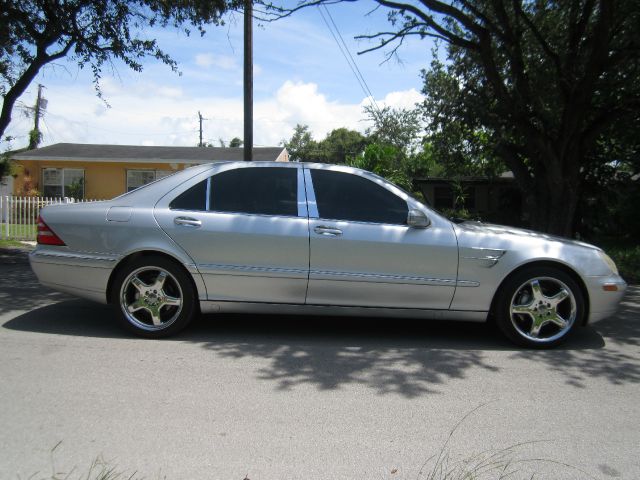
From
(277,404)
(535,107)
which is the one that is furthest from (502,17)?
(277,404)

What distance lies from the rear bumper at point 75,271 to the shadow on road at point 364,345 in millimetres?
443

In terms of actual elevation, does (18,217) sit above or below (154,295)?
above

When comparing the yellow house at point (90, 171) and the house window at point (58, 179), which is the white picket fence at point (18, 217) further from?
the house window at point (58, 179)

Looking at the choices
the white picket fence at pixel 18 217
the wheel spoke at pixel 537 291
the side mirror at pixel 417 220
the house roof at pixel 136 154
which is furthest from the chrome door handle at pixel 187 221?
the house roof at pixel 136 154

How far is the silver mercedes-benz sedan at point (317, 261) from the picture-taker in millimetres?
4906

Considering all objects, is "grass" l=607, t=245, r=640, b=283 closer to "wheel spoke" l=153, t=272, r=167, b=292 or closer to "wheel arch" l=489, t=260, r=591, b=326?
"wheel arch" l=489, t=260, r=591, b=326

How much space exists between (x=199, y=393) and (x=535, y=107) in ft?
29.9

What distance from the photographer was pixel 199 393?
3855 mm

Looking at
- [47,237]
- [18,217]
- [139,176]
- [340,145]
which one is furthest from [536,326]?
[340,145]

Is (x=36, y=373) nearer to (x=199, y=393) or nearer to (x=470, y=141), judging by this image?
(x=199, y=393)

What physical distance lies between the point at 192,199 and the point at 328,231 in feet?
4.34

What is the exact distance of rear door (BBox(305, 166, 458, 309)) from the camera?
4.89 m

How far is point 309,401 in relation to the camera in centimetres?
376

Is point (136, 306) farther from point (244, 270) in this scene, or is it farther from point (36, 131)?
point (36, 131)
